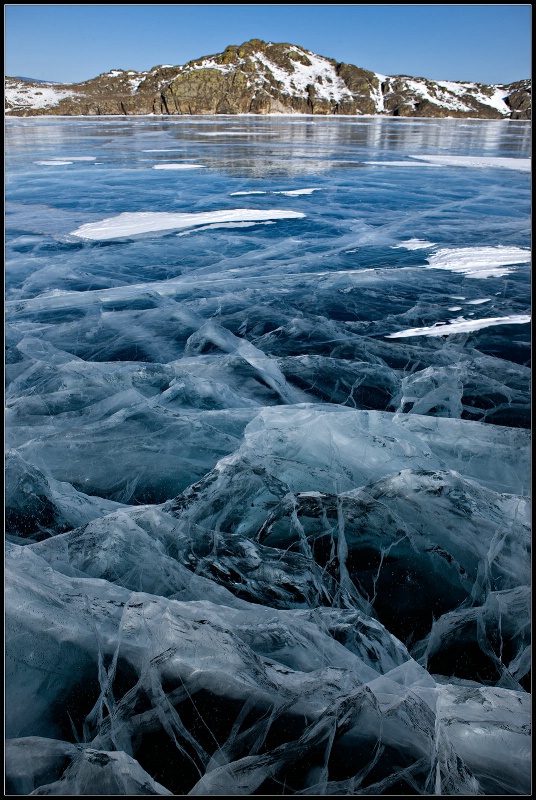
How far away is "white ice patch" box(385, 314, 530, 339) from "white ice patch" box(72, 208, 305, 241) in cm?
315

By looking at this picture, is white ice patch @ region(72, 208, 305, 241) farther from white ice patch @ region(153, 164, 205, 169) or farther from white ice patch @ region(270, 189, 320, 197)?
white ice patch @ region(153, 164, 205, 169)

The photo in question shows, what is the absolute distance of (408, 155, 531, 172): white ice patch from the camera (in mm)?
10078

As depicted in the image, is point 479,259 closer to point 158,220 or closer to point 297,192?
point 158,220

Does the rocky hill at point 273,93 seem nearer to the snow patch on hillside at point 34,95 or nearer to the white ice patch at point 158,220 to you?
the snow patch on hillside at point 34,95

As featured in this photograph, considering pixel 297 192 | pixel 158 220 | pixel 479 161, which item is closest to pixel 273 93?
pixel 479 161

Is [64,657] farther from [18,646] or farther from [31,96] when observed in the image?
[31,96]

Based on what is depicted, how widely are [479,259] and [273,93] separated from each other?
237ft

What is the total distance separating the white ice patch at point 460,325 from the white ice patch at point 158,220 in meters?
3.15

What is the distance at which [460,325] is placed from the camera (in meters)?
2.71

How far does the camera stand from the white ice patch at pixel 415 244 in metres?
4.23

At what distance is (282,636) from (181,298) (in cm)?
260

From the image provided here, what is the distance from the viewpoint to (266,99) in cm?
6169

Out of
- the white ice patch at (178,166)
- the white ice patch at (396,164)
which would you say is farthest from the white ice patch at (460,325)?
the white ice patch at (396,164)

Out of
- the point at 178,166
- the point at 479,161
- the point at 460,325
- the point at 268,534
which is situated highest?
the point at 479,161
